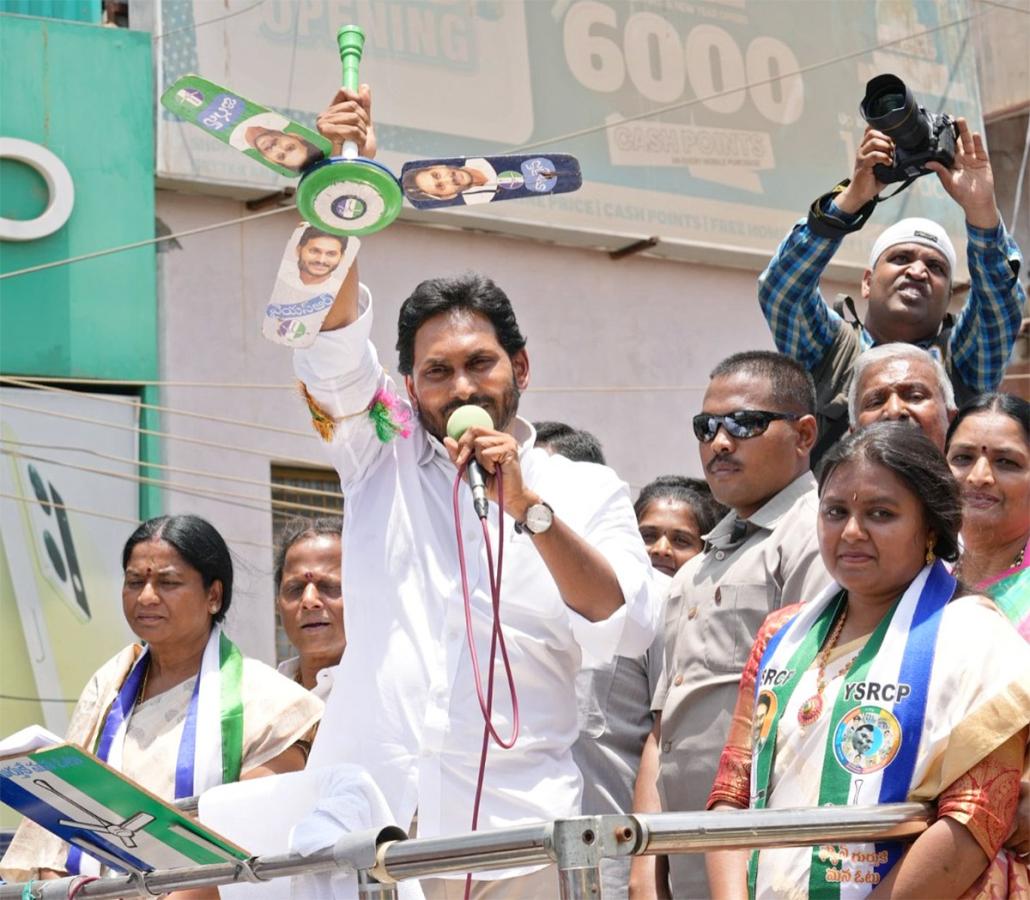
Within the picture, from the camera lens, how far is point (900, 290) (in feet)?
15.6

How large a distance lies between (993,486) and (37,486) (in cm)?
564

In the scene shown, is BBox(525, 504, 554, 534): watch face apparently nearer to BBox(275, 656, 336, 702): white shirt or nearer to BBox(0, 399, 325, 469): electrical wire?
BBox(275, 656, 336, 702): white shirt

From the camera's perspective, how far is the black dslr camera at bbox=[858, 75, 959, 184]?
4547mm

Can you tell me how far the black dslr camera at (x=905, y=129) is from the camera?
455 cm

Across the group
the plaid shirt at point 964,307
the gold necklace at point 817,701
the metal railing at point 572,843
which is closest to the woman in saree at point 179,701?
the metal railing at point 572,843

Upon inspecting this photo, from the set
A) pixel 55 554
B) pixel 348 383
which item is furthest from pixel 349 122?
pixel 55 554

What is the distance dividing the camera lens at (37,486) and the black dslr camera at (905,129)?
4.92 m

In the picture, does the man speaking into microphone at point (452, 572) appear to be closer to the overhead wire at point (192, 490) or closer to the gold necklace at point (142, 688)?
the gold necklace at point (142, 688)

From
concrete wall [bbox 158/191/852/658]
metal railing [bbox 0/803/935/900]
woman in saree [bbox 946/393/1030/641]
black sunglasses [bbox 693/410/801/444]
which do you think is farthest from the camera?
concrete wall [bbox 158/191/852/658]

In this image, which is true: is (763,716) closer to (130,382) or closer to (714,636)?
(714,636)

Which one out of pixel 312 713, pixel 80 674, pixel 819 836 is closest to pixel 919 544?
pixel 819 836

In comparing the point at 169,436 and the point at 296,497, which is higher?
the point at 169,436

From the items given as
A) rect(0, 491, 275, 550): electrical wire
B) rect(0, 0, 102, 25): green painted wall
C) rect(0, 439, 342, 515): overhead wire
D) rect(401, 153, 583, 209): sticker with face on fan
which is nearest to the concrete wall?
rect(0, 439, 342, 515): overhead wire

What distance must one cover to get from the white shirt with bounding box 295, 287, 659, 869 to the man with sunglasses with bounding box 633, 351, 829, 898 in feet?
1.08
